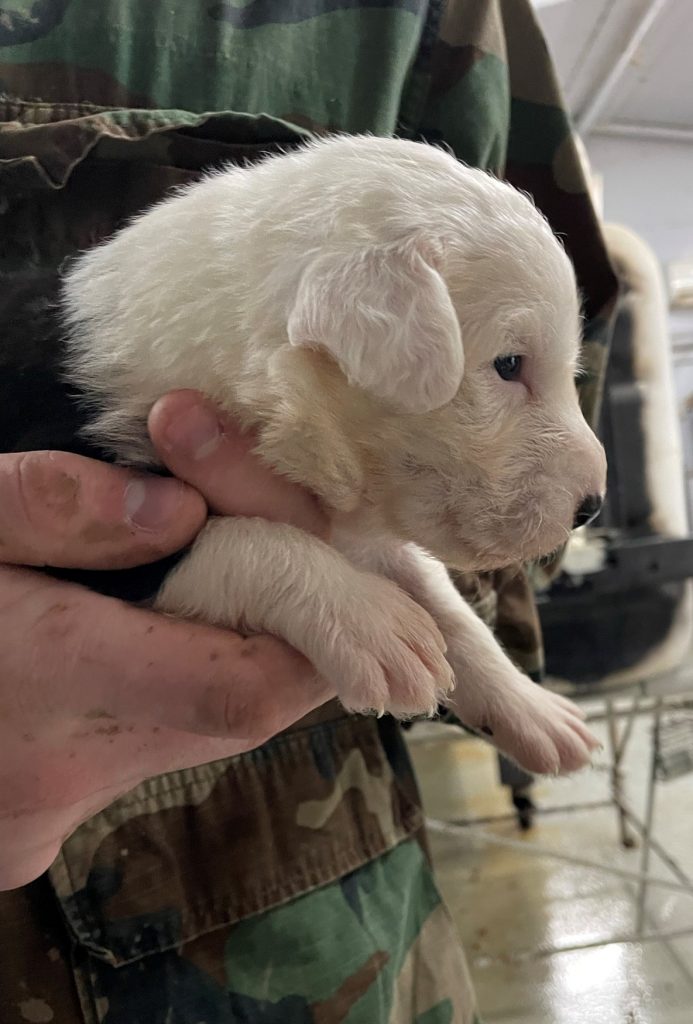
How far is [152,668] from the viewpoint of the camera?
2.39 ft

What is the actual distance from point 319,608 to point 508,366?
328 millimetres

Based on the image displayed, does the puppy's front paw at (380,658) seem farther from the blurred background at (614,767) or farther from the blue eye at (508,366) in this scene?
the blurred background at (614,767)

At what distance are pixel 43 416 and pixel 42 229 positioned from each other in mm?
297

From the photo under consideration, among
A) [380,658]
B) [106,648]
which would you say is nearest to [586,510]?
[380,658]

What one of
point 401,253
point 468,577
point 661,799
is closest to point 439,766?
point 661,799

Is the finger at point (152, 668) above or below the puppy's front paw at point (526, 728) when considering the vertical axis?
above

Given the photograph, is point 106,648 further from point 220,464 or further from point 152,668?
point 220,464

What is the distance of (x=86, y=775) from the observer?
0.81 metres

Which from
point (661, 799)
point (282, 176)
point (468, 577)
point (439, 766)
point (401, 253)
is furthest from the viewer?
point (439, 766)

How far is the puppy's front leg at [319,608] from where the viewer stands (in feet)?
2.46

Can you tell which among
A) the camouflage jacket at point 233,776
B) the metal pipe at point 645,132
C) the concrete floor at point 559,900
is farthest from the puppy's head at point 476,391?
the metal pipe at point 645,132

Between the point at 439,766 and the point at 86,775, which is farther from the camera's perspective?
the point at 439,766

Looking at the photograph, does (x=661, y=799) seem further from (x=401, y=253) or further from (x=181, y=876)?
(x=401, y=253)

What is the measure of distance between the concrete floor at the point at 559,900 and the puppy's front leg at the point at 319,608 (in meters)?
0.55
